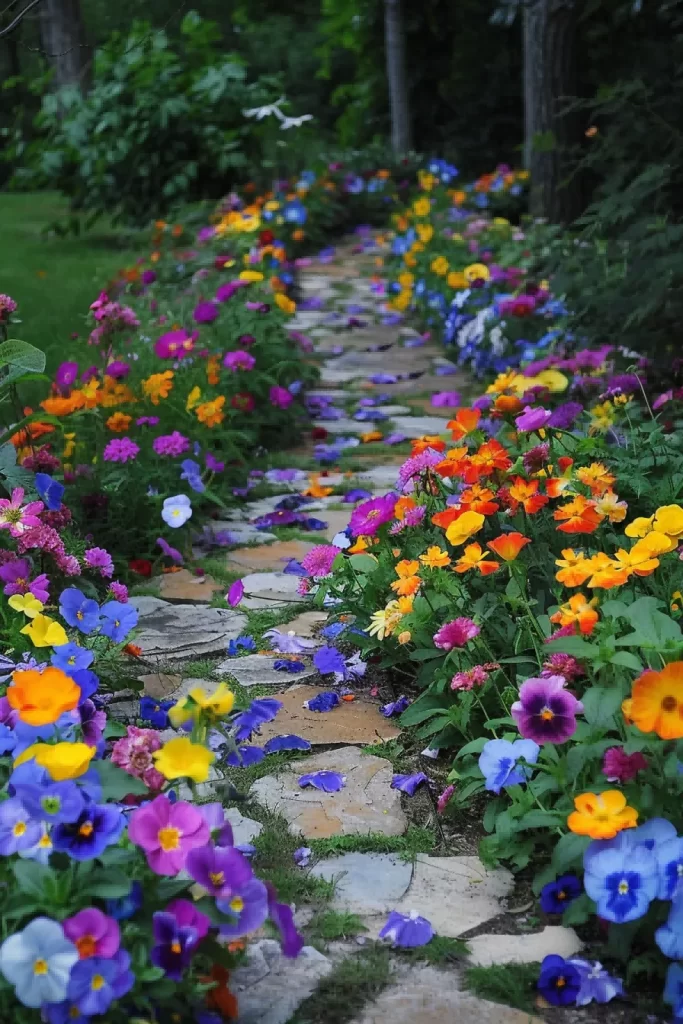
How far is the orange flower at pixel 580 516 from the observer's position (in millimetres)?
2096

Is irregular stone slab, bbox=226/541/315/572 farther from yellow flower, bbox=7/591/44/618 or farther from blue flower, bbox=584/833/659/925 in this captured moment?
blue flower, bbox=584/833/659/925

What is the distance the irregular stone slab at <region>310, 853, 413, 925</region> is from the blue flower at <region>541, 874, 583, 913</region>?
221mm

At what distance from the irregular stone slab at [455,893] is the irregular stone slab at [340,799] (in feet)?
0.41

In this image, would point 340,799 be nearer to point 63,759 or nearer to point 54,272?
point 63,759

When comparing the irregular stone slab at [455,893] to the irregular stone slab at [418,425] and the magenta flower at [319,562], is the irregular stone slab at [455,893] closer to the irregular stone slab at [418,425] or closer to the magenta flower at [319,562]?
the magenta flower at [319,562]

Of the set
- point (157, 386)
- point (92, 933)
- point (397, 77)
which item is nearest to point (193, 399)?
point (157, 386)

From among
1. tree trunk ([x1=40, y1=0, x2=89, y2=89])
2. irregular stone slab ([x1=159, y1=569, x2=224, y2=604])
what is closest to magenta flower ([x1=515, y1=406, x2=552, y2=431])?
irregular stone slab ([x1=159, y1=569, x2=224, y2=604])

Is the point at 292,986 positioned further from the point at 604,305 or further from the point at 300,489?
the point at 604,305

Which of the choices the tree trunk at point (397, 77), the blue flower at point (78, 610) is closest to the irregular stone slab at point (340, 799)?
the blue flower at point (78, 610)

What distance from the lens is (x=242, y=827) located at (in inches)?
75.0

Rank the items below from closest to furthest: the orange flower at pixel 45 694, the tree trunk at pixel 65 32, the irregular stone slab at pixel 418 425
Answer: the orange flower at pixel 45 694
the irregular stone slab at pixel 418 425
the tree trunk at pixel 65 32

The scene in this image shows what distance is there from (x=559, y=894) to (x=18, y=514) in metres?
1.31

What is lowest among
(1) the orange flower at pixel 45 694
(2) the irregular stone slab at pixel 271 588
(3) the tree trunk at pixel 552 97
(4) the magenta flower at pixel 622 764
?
(2) the irregular stone slab at pixel 271 588

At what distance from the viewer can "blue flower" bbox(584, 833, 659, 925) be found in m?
1.52
